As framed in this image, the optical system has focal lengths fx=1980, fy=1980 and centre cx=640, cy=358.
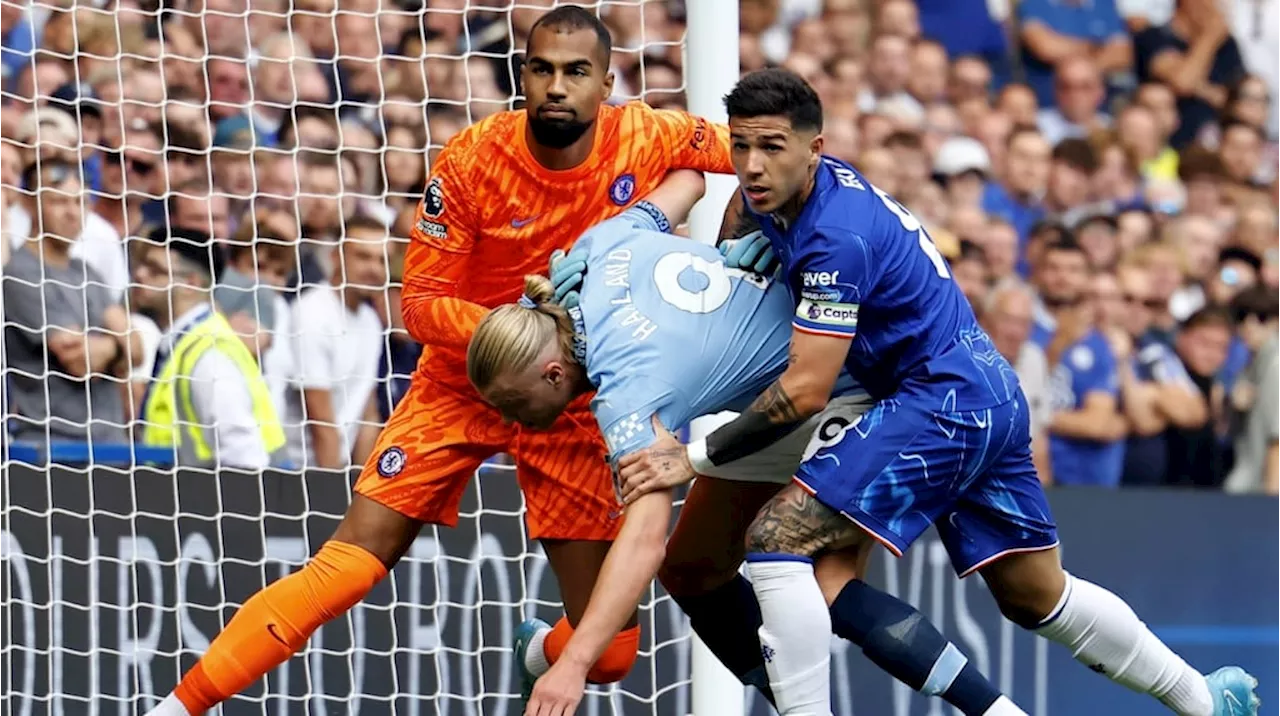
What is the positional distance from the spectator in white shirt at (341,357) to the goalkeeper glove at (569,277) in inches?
86.3

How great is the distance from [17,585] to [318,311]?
51.7 inches

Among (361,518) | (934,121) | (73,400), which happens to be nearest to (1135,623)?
(361,518)

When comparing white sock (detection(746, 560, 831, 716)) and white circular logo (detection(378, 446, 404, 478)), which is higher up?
white circular logo (detection(378, 446, 404, 478))

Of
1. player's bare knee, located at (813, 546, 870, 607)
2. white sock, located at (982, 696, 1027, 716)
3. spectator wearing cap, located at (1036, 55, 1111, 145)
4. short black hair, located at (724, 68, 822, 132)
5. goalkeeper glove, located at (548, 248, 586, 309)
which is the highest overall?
short black hair, located at (724, 68, 822, 132)

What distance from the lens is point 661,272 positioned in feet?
14.2

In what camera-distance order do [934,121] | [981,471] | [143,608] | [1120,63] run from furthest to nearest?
1. [1120,63]
2. [934,121]
3. [143,608]
4. [981,471]

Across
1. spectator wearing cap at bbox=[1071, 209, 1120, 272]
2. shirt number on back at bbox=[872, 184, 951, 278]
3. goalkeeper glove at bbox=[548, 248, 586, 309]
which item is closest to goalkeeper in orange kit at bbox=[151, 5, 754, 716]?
goalkeeper glove at bbox=[548, 248, 586, 309]

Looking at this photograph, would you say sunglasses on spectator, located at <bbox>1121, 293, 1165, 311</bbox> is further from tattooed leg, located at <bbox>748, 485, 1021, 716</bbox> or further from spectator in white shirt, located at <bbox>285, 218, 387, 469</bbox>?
tattooed leg, located at <bbox>748, 485, 1021, 716</bbox>

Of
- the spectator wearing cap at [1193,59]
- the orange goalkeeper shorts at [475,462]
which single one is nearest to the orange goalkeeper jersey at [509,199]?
the orange goalkeeper shorts at [475,462]

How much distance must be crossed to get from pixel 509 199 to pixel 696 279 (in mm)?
800

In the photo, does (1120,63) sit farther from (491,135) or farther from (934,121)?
(491,135)

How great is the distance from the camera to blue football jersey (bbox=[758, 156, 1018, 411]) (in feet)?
13.3

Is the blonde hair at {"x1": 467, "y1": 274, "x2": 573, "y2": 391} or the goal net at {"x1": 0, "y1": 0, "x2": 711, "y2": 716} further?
the goal net at {"x1": 0, "y1": 0, "x2": 711, "y2": 716}

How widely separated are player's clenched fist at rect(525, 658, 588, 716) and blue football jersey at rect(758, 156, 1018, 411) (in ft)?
2.76
